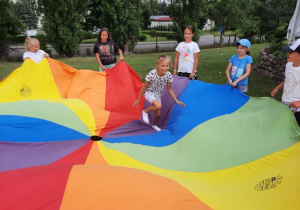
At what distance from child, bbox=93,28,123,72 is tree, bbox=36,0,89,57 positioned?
9184 millimetres

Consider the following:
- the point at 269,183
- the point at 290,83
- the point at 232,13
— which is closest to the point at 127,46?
the point at 232,13

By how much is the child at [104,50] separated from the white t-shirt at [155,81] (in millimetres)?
1493

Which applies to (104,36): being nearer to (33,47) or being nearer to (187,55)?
(33,47)

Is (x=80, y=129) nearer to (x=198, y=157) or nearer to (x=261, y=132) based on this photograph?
(x=198, y=157)

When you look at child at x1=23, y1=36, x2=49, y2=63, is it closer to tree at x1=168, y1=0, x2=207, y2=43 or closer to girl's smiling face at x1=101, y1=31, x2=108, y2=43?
girl's smiling face at x1=101, y1=31, x2=108, y2=43

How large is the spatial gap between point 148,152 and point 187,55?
2.26 metres

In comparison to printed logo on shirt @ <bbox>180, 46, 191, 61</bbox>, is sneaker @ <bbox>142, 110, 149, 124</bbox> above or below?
below

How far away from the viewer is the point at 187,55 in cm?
441

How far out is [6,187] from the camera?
1.92m

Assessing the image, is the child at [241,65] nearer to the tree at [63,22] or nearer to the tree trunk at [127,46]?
the tree at [63,22]

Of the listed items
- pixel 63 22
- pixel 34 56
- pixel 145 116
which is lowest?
pixel 145 116

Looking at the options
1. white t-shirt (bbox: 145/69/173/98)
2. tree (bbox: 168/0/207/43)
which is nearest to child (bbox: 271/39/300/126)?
white t-shirt (bbox: 145/69/173/98)

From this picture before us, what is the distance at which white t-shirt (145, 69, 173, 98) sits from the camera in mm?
3568

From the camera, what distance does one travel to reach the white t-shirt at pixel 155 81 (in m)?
3.57
